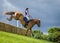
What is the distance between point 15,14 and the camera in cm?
3788

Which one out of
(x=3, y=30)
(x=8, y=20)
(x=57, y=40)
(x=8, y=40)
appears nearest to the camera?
(x=8, y=40)

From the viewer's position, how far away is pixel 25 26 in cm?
3834

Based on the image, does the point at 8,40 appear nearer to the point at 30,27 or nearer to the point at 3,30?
the point at 3,30

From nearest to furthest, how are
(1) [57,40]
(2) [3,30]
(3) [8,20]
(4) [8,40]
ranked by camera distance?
(4) [8,40], (2) [3,30], (3) [8,20], (1) [57,40]

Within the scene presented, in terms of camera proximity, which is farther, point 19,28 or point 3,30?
point 19,28

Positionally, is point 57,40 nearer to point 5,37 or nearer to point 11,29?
point 11,29

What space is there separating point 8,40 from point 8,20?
9.20 metres

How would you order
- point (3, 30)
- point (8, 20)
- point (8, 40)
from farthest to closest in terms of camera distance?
1. point (8, 20)
2. point (3, 30)
3. point (8, 40)

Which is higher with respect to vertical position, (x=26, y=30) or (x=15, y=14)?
(x=15, y=14)

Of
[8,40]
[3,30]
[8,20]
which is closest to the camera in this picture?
[8,40]

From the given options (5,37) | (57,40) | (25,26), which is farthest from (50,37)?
(5,37)

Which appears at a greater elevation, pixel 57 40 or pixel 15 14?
pixel 15 14

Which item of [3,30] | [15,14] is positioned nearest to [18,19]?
[15,14]

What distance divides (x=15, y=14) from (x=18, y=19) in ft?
2.75
